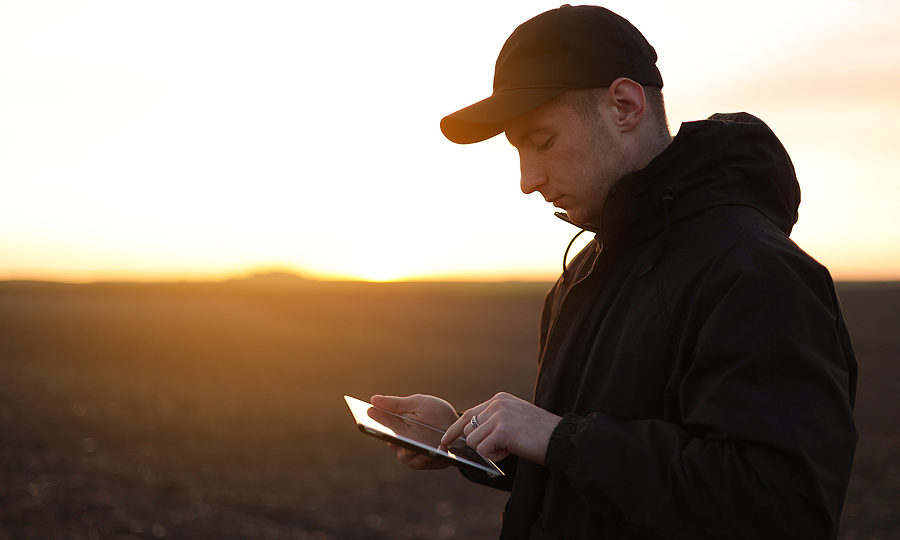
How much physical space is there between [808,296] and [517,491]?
865 mm

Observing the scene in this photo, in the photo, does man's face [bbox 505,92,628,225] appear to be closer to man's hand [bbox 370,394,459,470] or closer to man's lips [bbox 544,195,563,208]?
man's lips [bbox 544,195,563,208]

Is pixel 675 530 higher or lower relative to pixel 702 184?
lower

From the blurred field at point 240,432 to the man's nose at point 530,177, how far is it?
598 centimetres

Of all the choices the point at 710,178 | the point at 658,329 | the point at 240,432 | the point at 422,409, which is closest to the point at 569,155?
the point at 710,178

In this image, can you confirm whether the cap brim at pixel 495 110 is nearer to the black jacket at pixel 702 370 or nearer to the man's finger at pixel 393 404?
the black jacket at pixel 702 370

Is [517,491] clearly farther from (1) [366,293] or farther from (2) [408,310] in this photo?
(1) [366,293]

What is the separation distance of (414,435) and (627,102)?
104cm

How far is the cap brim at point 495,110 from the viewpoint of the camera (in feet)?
6.18

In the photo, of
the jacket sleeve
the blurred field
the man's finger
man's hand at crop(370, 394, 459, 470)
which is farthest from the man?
the blurred field

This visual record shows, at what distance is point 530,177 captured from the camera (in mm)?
2004

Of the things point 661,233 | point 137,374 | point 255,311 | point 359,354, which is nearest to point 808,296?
point 661,233

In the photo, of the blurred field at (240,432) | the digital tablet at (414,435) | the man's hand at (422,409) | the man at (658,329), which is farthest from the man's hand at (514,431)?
the blurred field at (240,432)

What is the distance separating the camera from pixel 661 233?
1850 mm

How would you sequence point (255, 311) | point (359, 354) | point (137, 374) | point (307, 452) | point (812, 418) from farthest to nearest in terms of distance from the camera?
point (255, 311), point (359, 354), point (137, 374), point (307, 452), point (812, 418)
